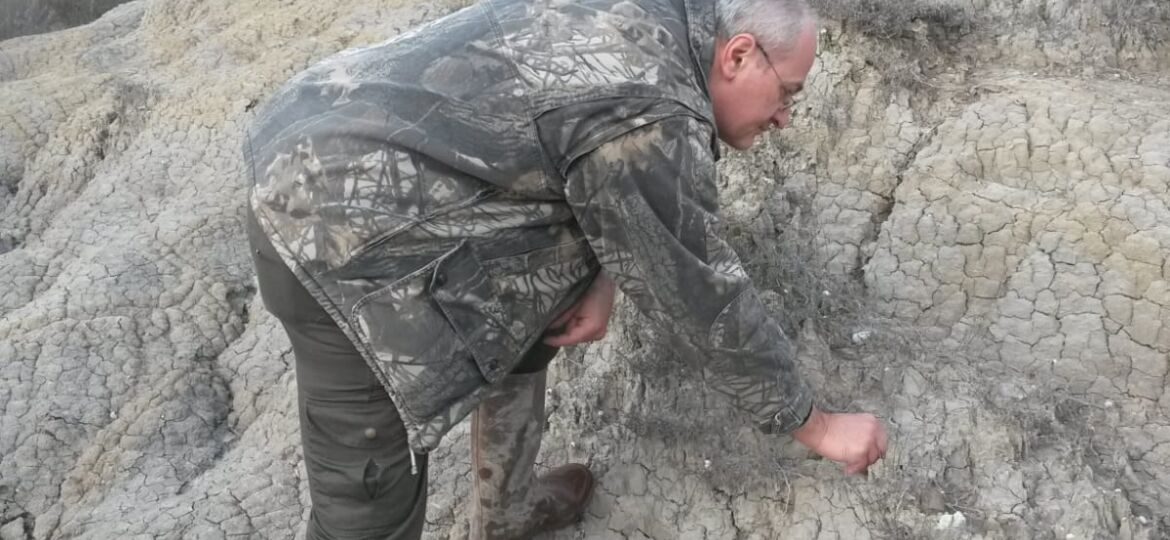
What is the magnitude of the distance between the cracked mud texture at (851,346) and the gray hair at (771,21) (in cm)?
111

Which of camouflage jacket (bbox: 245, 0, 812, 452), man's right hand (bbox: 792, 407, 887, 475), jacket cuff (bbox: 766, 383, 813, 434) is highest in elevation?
camouflage jacket (bbox: 245, 0, 812, 452)

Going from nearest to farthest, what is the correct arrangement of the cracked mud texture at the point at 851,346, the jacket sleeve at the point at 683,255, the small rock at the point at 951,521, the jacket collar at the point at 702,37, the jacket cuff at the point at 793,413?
the jacket sleeve at the point at 683,255 → the jacket collar at the point at 702,37 → the jacket cuff at the point at 793,413 → the small rock at the point at 951,521 → the cracked mud texture at the point at 851,346

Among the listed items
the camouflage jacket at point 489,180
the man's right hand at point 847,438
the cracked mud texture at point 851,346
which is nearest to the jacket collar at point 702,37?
the camouflage jacket at point 489,180

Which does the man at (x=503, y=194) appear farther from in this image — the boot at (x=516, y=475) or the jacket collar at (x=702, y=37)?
the boot at (x=516, y=475)

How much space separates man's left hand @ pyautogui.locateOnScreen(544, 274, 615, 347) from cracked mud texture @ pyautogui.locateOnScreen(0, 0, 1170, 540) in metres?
0.64

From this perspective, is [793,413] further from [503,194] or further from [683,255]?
[503,194]

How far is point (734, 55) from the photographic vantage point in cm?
154

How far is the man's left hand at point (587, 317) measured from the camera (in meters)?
1.79

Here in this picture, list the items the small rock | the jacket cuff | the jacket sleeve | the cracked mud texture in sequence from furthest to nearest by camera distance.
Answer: the cracked mud texture < the small rock < the jacket cuff < the jacket sleeve

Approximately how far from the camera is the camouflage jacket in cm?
146

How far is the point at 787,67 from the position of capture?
1540 millimetres

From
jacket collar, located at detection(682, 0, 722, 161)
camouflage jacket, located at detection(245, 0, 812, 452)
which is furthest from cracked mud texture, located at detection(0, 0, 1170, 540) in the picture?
jacket collar, located at detection(682, 0, 722, 161)

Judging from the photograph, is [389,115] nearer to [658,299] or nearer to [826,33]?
[658,299]

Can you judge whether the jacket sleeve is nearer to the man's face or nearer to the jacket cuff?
the jacket cuff
